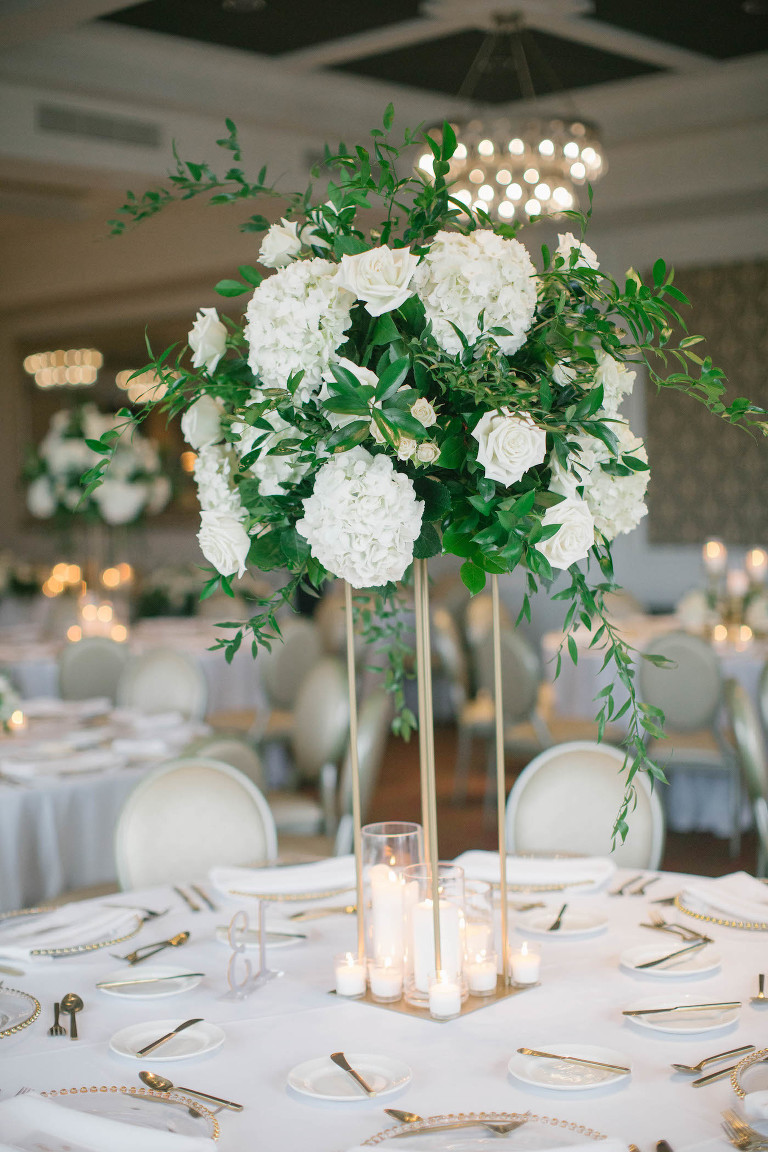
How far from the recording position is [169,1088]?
165cm

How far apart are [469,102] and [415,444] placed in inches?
298

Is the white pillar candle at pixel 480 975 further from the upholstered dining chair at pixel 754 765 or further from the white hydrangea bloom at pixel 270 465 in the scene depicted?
the upholstered dining chair at pixel 754 765

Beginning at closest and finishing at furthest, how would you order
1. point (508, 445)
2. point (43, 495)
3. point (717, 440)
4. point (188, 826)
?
point (508, 445), point (188, 826), point (43, 495), point (717, 440)

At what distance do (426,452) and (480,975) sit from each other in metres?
0.83

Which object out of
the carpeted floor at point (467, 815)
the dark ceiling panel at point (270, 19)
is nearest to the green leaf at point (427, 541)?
the carpeted floor at point (467, 815)

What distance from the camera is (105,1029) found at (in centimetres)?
188

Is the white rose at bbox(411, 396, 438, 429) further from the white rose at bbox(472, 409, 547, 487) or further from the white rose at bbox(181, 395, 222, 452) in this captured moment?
the white rose at bbox(181, 395, 222, 452)

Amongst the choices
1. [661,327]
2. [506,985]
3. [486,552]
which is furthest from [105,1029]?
[661,327]

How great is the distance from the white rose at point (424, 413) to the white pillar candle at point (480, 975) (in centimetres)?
84

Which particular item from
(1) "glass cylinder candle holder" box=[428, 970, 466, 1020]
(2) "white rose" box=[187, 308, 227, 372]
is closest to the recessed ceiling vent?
(2) "white rose" box=[187, 308, 227, 372]

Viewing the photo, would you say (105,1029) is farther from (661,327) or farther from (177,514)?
(177,514)

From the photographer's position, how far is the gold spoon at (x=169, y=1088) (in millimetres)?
1596

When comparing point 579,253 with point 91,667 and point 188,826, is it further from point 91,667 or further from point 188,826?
point 91,667

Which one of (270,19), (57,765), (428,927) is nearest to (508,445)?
(428,927)
